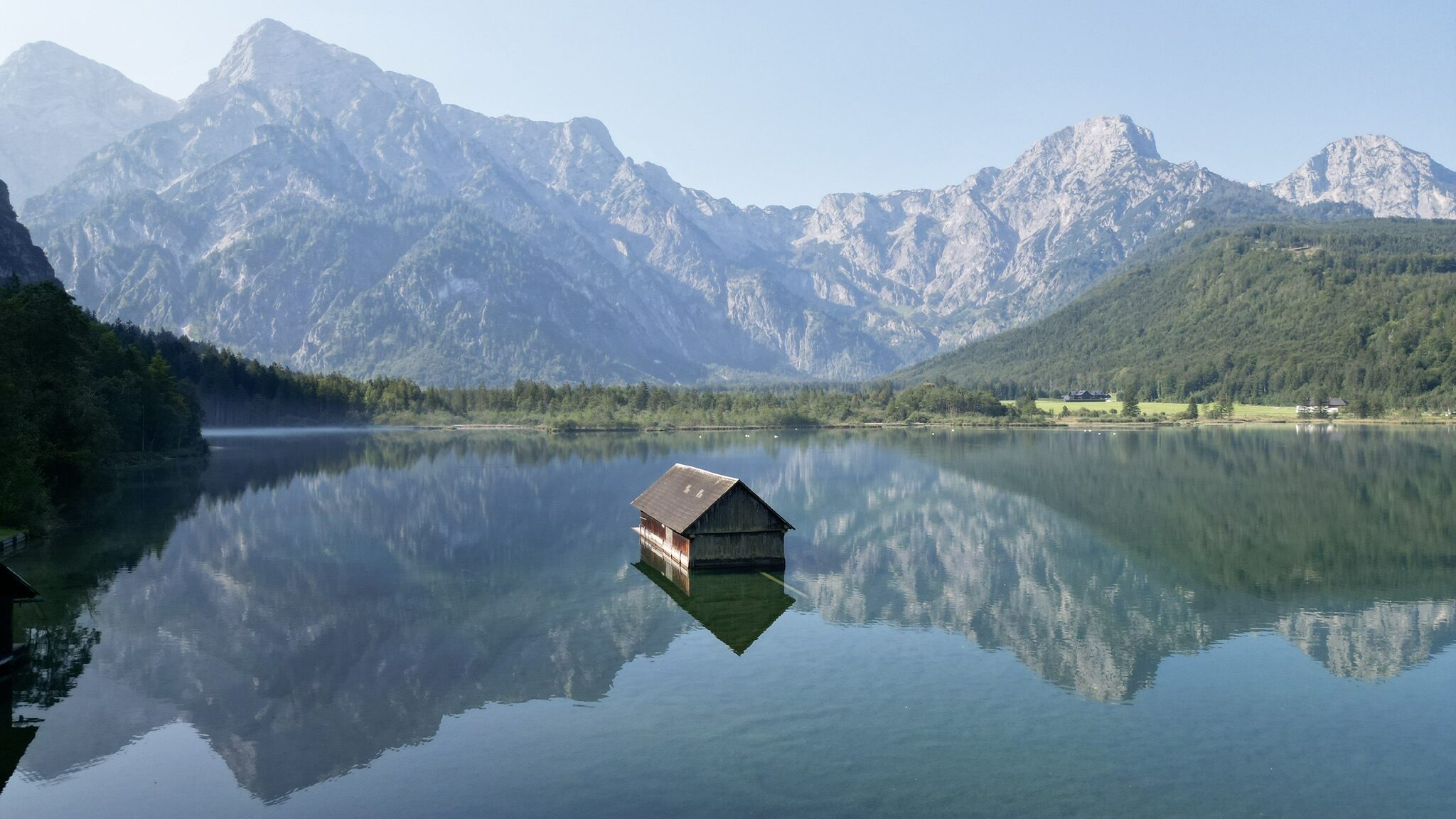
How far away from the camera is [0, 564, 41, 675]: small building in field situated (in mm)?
27641

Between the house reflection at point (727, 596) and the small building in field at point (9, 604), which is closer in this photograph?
the small building in field at point (9, 604)

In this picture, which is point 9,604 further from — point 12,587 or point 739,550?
point 739,550

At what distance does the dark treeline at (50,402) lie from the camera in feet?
170

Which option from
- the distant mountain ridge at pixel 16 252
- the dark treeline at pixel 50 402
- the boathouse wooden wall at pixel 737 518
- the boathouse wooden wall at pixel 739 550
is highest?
the distant mountain ridge at pixel 16 252

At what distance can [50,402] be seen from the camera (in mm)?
64062

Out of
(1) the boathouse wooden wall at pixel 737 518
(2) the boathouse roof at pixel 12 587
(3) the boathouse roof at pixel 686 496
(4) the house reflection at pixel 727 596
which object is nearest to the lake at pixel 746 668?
(4) the house reflection at pixel 727 596

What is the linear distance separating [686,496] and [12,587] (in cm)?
3060

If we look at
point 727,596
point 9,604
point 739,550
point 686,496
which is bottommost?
point 727,596

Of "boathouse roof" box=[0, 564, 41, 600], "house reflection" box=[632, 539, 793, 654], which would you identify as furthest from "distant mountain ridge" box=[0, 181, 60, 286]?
"boathouse roof" box=[0, 564, 41, 600]

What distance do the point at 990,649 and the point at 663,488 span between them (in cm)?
2547

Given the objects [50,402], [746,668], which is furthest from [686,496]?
[50,402]

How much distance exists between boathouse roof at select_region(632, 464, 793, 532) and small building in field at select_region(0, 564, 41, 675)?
27094 mm

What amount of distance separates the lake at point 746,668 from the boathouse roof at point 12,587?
3.24m

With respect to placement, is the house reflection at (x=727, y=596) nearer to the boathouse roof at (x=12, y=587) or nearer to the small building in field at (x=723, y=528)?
the small building in field at (x=723, y=528)
